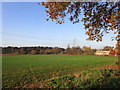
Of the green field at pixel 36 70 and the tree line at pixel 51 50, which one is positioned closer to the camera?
the green field at pixel 36 70

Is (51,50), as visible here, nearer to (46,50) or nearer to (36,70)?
(46,50)

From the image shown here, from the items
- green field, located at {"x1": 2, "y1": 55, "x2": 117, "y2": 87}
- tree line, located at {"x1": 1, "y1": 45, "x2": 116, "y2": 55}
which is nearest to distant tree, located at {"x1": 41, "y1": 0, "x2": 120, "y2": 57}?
green field, located at {"x1": 2, "y1": 55, "x2": 117, "y2": 87}

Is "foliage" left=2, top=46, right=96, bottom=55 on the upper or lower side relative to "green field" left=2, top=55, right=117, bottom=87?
upper

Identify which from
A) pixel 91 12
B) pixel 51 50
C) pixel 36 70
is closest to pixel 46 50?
pixel 51 50

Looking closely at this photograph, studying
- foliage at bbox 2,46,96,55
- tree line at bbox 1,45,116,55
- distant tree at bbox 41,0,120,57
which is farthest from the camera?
foliage at bbox 2,46,96,55

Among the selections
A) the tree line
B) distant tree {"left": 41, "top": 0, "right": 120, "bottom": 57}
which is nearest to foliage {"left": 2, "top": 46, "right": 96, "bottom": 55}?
the tree line

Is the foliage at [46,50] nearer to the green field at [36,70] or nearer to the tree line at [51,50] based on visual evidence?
the tree line at [51,50]

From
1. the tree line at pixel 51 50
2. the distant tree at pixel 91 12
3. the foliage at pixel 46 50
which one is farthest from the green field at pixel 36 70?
the foliage at pixel 46 50

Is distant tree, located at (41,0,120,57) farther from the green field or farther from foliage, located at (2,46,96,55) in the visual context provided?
foliage, located at (2,46,96,55)

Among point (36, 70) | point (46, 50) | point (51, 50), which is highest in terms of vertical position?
point (46, 50)

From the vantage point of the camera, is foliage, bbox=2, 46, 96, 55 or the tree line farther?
foliage, bbox=2, 46, 96, 55

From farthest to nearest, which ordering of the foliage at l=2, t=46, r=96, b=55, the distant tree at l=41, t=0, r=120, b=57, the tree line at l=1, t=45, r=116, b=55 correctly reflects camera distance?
the foliage at l=2, t=46, r=96, b=55
the tree line at l=1, t=45, r=116, b=55
the distant tree at l=41, t=0, r=120, b=57

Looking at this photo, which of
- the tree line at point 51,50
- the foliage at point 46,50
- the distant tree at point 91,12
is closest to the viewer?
the distant tree at point 91,12

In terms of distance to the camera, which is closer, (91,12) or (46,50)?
(91,12)
